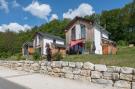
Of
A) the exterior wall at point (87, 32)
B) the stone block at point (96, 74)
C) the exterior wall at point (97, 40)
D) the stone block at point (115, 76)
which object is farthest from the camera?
the exterior wall at point (87, 32)

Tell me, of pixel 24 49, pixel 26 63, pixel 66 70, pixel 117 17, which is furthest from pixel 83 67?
pixel 117 17

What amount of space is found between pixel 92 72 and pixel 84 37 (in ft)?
79.3

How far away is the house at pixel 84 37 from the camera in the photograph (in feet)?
113

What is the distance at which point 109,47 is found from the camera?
31.0 m

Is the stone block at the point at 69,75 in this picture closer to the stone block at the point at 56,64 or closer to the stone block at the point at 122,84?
the stone block at the point at 56,64

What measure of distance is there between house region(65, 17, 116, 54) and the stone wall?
17840 millimetres

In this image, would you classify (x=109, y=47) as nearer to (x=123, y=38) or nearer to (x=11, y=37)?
(x=123, y=38)

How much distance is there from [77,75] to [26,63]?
7.78 meters

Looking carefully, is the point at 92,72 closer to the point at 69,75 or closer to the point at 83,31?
the point at 69,75

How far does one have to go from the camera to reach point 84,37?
118 ft

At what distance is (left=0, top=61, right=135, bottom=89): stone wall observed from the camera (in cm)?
993

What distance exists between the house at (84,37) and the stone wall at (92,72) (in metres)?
17.8

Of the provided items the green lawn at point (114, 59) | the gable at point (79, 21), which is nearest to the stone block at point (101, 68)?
the green lawn at point (114, 59)

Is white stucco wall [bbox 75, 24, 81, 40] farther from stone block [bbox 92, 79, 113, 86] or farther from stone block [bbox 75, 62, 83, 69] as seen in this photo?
stone block [bbox 92, 79, 113, 86]
